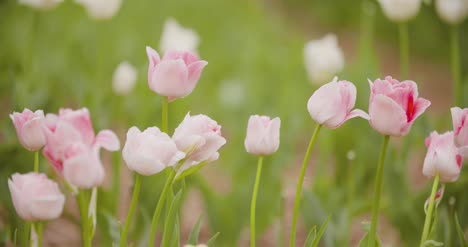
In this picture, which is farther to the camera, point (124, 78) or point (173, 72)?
point (124, 78)

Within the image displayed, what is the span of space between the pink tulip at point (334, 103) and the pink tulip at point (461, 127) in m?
0.12

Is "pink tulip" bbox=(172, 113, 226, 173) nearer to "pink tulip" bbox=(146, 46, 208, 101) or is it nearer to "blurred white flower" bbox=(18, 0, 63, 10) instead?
"pink tulip" bbox=(146, 46, 208, 101)

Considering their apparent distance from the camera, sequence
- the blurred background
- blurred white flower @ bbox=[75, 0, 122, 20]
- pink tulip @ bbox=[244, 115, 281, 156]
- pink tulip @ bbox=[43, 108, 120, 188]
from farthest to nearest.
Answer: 1. blurred white flower @ bbox=[75, 0, 122, 20]
2. the blurred background
3. pink tulip @ bbox=[244, 115, 281, 156]
4. pink tulip @ bbox=[43, 108, 120, 188]

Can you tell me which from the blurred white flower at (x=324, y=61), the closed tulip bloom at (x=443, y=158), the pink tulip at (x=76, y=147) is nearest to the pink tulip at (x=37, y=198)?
the pink tulip at (x=76, y=147)

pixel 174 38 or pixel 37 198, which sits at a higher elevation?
pixel 174 38

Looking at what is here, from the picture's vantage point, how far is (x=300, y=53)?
3084 millimetres

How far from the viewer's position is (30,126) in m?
0.74

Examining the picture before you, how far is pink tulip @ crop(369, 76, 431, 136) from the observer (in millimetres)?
722

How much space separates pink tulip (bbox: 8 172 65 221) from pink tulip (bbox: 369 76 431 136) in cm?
36

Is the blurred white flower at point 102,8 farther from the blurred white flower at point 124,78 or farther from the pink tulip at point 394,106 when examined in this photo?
the pink tulip at point 394,106

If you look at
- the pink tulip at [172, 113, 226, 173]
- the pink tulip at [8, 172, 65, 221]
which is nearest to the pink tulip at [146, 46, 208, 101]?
the pink tulip at [172, 113, 226, 173]

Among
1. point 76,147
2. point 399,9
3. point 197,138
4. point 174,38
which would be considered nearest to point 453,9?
point 399,9

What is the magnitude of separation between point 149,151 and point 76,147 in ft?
0.25

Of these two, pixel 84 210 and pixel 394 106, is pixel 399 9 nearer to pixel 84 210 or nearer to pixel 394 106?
pixel 394 106
